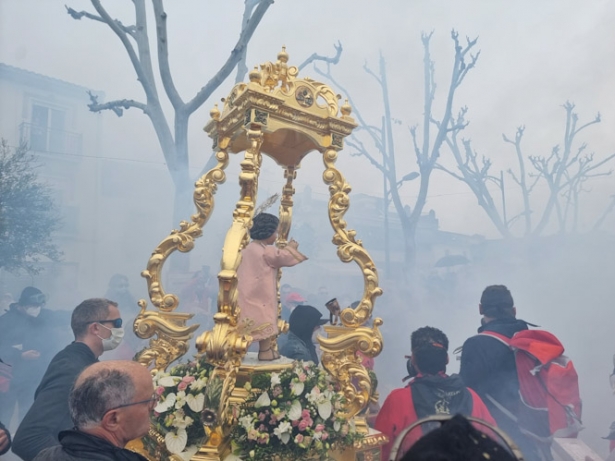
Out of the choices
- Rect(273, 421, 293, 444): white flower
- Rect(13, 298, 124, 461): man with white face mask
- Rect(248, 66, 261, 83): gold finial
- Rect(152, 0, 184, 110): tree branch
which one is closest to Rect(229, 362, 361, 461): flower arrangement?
Rect(273, 421, 293, 444): white flower

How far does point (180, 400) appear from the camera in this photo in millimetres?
2850

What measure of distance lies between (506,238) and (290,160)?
16.9 feet

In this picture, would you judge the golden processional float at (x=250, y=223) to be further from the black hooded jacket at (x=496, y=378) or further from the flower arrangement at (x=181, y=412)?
the black hooded jacket at (x=496, y=378)

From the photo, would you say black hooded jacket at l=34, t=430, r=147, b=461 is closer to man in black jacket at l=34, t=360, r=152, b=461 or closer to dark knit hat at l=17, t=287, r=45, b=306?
man in black jacket at l=34, t=360, r=152, b=461

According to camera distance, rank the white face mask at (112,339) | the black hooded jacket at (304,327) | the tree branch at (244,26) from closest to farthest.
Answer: the white face mask at (112,339) → the black hooded jacket at (304,327) → the tree branch at (244,26)

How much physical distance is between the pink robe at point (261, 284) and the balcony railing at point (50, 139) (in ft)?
22.2

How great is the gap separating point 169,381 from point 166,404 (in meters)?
0.16

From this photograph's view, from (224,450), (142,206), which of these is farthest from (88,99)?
(224,450)

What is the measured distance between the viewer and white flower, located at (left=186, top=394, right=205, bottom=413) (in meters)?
2.79

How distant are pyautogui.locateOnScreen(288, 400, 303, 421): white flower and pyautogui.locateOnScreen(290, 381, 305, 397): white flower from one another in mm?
58

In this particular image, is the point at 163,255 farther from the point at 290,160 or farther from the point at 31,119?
the point at 31,119

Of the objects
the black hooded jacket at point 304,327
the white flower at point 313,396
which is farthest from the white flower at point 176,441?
the black hooded jacket at point 304,327

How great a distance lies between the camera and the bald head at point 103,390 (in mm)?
1754

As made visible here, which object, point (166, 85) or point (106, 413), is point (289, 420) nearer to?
point (106, 413)
